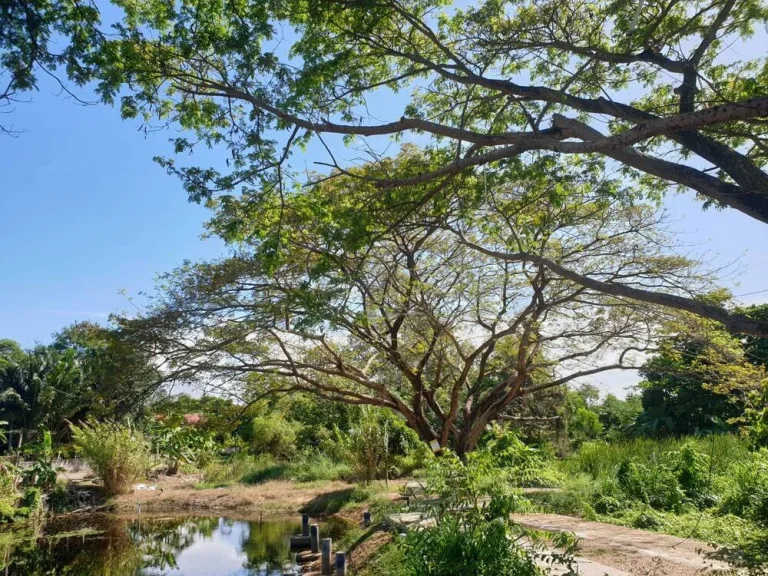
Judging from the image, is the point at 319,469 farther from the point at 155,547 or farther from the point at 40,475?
the point at 40,475

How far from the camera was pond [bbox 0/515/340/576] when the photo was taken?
1129 centimetres

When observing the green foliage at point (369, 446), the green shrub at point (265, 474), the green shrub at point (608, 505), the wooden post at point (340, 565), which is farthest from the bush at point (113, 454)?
the green shrub at point (608, 505)

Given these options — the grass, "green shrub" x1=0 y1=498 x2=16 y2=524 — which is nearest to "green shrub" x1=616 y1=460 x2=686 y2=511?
the grass

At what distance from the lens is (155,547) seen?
13.4 meters

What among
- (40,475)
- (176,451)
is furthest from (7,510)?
(176,451)

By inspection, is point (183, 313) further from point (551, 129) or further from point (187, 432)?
point (551, 129)

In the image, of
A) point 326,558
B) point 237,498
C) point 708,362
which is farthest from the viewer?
point 237,498

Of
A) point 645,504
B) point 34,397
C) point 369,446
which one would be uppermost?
point 34,397

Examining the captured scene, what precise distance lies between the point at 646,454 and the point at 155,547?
35.5 feet

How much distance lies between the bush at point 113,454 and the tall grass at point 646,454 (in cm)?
1279

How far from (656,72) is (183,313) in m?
8.71

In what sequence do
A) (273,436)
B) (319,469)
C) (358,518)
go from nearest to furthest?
(358,518)
(319,469)
(273,436)

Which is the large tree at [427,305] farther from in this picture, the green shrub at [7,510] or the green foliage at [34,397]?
the green foliage at [34,397]

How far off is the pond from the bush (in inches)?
73.2
